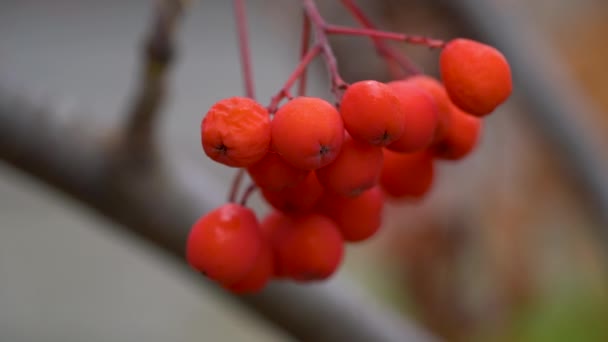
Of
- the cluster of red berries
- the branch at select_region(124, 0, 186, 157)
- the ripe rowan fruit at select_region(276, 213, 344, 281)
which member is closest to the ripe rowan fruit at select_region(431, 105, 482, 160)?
the cluster of red berries

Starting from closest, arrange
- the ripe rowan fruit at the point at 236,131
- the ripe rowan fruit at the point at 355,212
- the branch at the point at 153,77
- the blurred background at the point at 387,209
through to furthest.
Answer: the ripe rowan fruit at the point at 236,131, the ripe rowan fruit at the point at 355,212, the branch at the point at 153,77, the blurred background at the point at 387,209

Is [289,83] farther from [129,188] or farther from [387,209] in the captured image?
[387,209]

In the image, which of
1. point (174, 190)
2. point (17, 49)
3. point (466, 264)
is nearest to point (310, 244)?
point (174, 190)

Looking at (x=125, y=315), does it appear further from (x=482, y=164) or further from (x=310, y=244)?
(x=310, y=244)

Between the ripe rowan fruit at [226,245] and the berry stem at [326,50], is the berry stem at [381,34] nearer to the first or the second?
the berry stem at [326,50]

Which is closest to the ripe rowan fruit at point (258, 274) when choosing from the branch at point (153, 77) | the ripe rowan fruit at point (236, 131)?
the ripe rowan fruit at point (236, 131)

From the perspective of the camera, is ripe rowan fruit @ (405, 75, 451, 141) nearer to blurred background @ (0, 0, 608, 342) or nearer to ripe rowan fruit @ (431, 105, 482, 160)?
ripe rowan fruit @ (431, 105, 482, 160)

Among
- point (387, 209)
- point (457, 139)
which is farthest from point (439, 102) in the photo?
point (387, 209)
